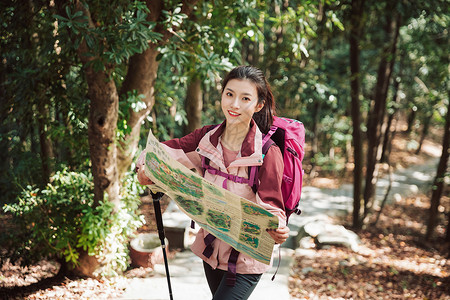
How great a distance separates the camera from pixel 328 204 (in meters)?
10.1

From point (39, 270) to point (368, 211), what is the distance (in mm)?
6478

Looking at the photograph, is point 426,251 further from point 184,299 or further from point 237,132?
point 237,132

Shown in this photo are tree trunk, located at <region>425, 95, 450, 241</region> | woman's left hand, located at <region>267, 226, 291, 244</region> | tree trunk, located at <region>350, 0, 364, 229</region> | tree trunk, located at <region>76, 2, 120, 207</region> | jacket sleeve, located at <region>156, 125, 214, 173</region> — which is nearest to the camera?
woman's left hand, located at <region>267, 226, 291, 244</region>

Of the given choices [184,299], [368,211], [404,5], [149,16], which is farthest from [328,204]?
[149,16]

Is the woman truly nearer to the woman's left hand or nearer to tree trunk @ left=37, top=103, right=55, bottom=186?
the woman's left hand

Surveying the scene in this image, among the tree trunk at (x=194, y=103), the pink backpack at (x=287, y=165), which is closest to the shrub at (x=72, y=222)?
the pink backpack at (x=287, y=165)

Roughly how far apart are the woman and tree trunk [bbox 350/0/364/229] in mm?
5107

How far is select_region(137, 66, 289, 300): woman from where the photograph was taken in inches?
71.7

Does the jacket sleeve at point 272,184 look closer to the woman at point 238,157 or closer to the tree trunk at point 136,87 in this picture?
the woman at point 238,157

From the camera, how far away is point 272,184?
1742mm

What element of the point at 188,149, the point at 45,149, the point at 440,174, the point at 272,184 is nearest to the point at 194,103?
the point at 45,149

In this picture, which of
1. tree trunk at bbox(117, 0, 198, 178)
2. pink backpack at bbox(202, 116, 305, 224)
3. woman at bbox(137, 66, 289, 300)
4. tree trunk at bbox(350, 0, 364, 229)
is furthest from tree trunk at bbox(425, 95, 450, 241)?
woman at bbox(137, 66, 289, 300)

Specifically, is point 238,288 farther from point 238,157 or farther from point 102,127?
point 102,127

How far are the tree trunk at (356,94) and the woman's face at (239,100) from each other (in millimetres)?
5132
